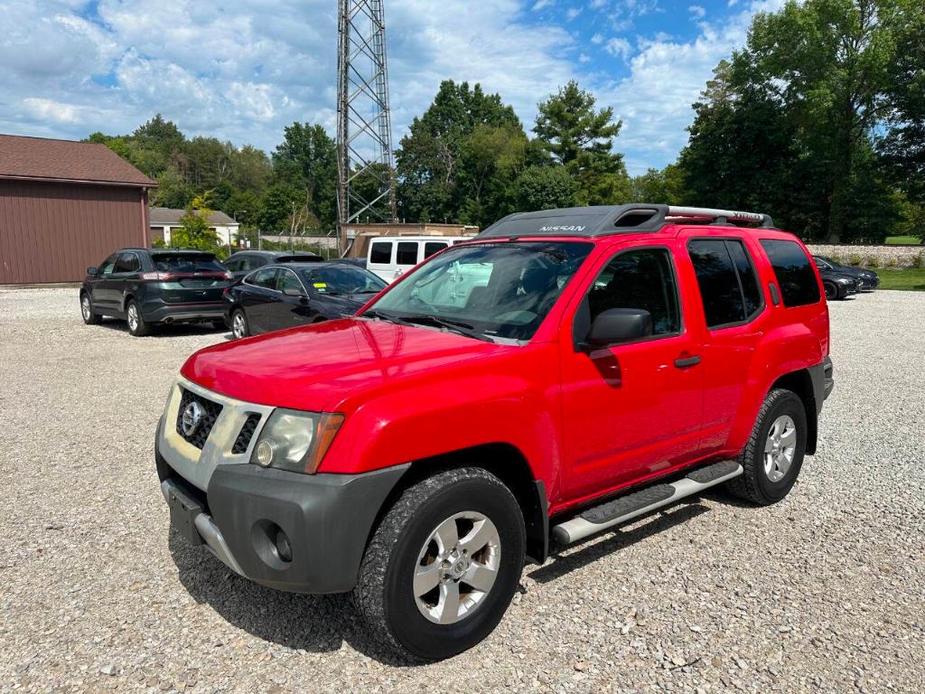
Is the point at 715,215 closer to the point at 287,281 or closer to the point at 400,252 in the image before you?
the point at 287,281

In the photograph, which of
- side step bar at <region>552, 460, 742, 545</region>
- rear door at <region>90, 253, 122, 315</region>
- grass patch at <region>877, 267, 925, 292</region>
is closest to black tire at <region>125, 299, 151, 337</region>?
rear door at <region>90, 253, 122, 315</region>

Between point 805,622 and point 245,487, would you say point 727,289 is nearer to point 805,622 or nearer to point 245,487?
point 805,622

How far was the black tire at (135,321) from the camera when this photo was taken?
12.1 m

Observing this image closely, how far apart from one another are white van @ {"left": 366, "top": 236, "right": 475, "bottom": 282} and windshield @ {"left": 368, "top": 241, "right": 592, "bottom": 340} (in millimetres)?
11316

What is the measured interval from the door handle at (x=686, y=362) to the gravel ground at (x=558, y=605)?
1.09 meters

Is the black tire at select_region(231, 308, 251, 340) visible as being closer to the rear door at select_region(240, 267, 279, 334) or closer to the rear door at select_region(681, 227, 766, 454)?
the rear door at select_region(240, 267, 279, 334)

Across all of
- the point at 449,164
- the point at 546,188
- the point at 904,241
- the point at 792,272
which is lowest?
the point at 792,272

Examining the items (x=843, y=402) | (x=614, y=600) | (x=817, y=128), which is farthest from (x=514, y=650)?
(x=817, y=128)

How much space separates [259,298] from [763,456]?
8594 mm

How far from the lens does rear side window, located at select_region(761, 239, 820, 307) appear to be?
4.64 metres

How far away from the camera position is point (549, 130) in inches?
2470

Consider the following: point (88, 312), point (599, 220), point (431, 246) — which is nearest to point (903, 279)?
point (431, 246)

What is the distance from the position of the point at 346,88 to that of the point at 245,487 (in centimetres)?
3828

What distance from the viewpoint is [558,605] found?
10.9ft
